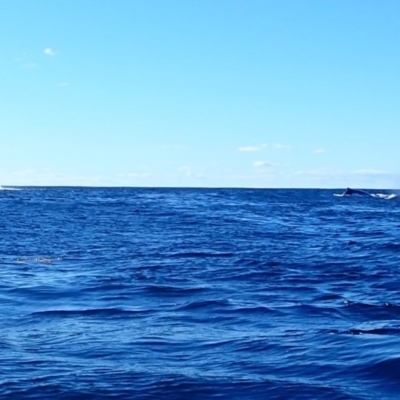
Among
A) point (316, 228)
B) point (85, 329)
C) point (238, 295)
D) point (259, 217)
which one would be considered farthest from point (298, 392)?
point (259, 217)

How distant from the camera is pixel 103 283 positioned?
1816cm

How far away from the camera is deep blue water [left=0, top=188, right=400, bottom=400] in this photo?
30.2 ft

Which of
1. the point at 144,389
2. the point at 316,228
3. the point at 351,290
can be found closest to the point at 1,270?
the point at 351,290

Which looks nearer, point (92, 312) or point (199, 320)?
point (199, 320)

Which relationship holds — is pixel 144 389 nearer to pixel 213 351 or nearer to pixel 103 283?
pixel 213 351

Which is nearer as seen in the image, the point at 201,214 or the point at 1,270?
the point at 1,270

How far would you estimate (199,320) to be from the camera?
13.3m

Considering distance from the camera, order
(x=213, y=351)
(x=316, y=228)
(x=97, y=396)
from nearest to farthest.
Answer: (x=97, y=396) < (x=213, y=351) < (x=316, y=228)

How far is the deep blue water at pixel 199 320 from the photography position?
30.2ft

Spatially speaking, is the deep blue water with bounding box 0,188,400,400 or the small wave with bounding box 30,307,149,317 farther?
the small wave with bounding box 30,307,149,317

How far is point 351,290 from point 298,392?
8.37 m

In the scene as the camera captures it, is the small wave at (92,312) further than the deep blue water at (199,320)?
Yes

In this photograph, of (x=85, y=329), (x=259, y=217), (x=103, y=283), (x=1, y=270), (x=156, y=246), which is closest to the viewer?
(x=85, y=329)

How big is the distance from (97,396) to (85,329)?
Answer: 12.5ft
